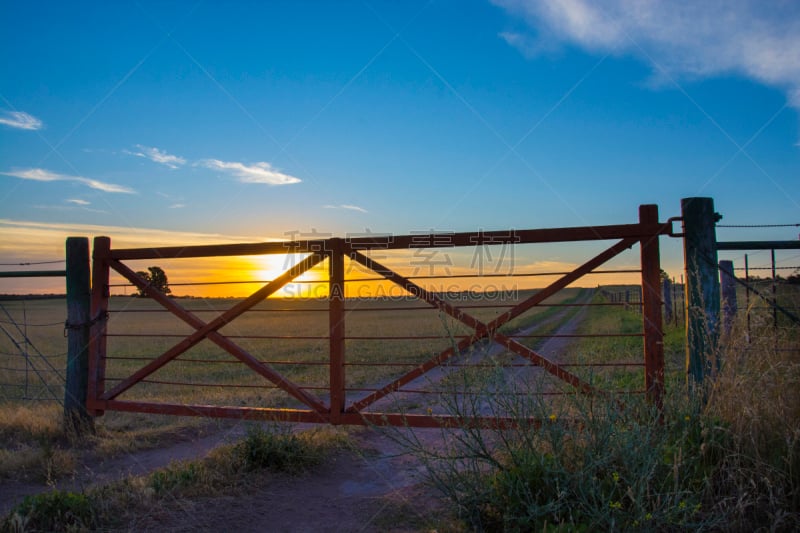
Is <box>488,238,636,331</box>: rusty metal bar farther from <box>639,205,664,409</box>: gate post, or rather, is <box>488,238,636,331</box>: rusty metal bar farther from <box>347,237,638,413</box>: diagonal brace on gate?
<box>639,205,664,409</box>: gate post

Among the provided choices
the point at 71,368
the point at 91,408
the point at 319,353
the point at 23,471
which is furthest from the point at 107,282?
the point at 319,353

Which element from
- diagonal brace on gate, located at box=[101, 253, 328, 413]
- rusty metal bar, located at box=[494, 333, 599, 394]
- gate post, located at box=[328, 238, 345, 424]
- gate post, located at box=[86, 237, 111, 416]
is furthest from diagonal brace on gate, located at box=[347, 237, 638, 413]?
gate post, located at box=[86, 237, 111, 416]

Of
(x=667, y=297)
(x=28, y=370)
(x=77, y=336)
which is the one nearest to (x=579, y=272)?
(x=77, y=336)

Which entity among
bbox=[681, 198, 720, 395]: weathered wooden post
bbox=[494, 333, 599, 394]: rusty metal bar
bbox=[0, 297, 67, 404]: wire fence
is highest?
bbox=[681, 198, 720, 395]: weathered wooden post

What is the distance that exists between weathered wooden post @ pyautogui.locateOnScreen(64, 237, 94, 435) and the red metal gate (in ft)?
0.33

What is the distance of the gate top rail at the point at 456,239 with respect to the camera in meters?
5.21

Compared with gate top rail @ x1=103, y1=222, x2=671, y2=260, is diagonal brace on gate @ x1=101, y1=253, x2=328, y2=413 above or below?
below

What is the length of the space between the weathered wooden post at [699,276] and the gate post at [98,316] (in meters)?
6.65

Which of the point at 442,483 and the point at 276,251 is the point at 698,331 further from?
the point at 276,251

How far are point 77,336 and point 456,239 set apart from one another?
5.00 meters

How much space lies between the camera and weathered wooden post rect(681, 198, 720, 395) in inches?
201

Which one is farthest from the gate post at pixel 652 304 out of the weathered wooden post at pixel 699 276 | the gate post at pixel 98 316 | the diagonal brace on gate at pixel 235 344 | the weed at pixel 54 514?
the gate post at pixel 98 316

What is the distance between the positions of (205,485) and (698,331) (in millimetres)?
4506

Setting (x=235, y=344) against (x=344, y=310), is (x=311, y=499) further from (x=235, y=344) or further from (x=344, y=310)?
(x=235, y=344)
